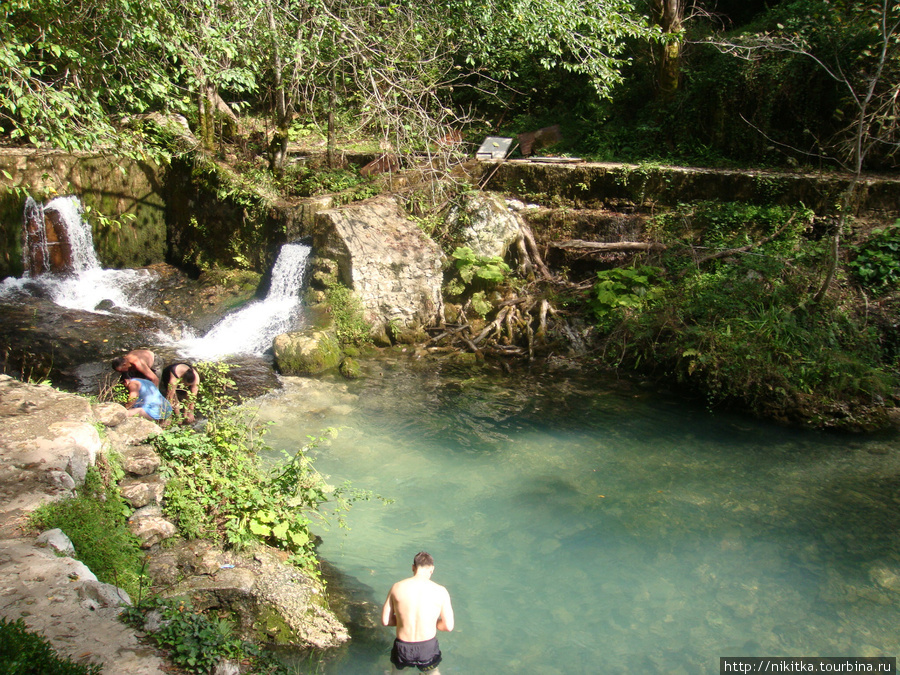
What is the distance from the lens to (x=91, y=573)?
3.82m

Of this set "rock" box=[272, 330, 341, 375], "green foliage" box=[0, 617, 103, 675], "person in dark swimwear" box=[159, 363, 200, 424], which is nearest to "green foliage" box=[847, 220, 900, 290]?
"rock" box=[272, 330, 341, 375]

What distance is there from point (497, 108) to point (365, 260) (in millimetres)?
9820

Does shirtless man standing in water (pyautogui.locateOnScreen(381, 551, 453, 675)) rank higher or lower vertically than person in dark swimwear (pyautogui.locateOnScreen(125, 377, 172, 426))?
lower

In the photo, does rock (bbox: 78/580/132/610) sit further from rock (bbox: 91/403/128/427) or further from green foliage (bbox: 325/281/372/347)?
green foliage (bbox: 325/281/372/347)

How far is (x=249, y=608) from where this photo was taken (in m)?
4.52

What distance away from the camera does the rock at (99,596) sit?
3.52m

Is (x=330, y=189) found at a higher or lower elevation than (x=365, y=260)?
higher

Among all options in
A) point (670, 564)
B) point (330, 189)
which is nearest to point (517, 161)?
point (330, 189)

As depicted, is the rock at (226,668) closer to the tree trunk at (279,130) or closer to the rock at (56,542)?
the rock at (56,542)

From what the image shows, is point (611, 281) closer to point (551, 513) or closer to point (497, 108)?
point (551, 513)

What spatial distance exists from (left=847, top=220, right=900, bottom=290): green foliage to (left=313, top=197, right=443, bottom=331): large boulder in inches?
275

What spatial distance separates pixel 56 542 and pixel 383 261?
26.6 feet

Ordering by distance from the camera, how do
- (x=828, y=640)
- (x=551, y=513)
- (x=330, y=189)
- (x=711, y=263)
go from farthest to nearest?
(x=330, y=189)
(x=711, y=263)
(x=551, y=513)
(x=828, y=640)

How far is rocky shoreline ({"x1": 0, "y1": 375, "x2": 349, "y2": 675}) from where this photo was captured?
130 inches
